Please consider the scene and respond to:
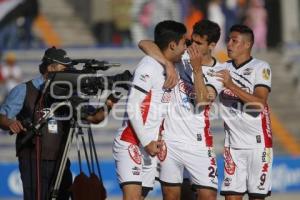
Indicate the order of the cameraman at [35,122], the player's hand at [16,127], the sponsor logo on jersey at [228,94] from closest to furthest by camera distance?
the player's hand at [16,127], the cameraman at [35,122], the sponsor logo on jersey at [228,94]

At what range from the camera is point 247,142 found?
954 centimetres

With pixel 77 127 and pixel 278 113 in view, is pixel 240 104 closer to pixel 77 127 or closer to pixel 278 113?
pixel 77 127

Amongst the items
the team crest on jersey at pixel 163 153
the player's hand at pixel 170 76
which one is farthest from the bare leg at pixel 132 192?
the player's hand at pixel 170 76

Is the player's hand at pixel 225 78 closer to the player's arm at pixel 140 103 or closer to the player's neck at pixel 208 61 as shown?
the player's neck at pixel 208 61

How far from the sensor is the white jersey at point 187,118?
9.05m

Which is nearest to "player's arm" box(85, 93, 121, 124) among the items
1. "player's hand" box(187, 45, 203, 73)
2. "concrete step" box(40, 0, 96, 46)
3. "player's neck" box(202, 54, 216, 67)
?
"player's hand" box(187, 45, 203, 73)

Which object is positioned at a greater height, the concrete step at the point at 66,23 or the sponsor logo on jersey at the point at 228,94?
the concrete step at the point at 66,23

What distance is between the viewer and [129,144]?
8641 mm

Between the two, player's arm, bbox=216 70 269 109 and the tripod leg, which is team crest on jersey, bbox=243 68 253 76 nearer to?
player's arm, bbox=216 70 269 109

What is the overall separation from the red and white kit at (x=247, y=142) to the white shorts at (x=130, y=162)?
117cm

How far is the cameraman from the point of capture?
29.9 ft

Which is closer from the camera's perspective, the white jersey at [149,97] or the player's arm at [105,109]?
the white jersey at [149,97]

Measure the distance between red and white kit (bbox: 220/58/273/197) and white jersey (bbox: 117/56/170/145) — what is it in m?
1.07

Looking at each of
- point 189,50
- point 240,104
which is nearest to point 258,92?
point 240,104
